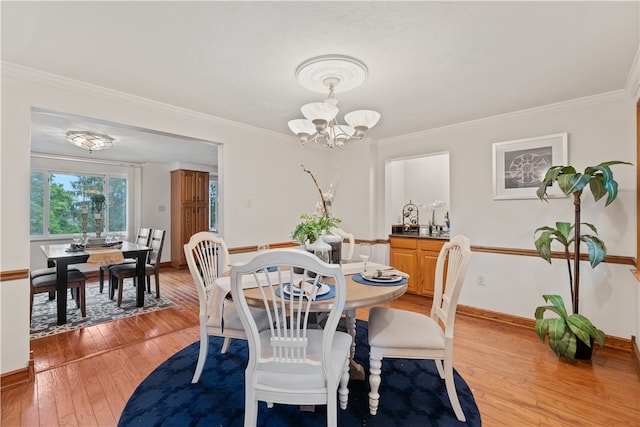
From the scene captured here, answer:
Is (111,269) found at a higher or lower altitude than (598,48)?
lower

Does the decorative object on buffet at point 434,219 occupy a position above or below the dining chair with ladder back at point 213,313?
above

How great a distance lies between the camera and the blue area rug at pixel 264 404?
1.71 m

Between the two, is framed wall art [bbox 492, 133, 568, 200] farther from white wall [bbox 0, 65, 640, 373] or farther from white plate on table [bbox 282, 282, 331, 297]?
white plate on table [bbox 282, 282, 331, 297]

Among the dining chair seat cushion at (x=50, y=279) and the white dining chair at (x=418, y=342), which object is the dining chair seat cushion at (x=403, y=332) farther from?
the dining chair seat cushion at (x=50, y=279)

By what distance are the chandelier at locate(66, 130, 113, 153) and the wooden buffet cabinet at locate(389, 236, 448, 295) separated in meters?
4.21

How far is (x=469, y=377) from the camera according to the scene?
7.10 ft

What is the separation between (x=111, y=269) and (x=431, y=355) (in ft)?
13.3

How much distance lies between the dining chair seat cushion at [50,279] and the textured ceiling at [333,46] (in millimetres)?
2257

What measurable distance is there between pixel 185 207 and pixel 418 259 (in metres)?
4.75

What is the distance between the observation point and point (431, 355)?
174 centimetres

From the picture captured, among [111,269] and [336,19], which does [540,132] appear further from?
[111,269]

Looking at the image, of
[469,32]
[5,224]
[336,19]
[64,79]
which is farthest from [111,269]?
[469,32]

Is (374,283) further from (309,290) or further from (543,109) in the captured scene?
(543,109)

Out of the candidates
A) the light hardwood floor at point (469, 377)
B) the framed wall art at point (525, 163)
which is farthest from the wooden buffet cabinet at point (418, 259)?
the framed wall art at point (525, 163)
